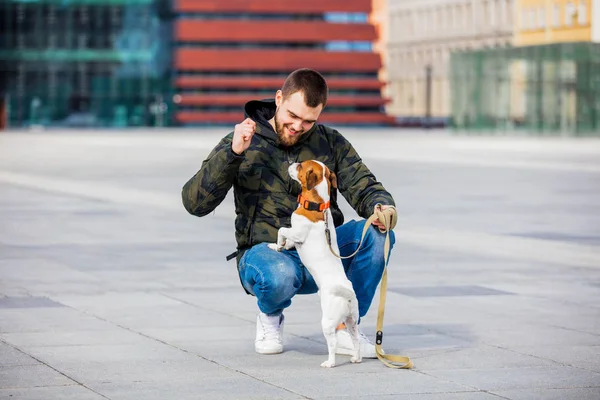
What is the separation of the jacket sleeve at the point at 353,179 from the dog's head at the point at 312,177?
60 centimetres

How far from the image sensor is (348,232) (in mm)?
7207

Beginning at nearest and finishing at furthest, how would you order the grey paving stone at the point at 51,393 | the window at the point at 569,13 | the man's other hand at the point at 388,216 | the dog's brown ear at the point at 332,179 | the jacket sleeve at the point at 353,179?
the grey paving stone at the point at 51,393 < the dog's brown ear at the point at 332,179 < the man's other hand at the point at 388,216 < the jacket sleeve at the point at 353,179 < the window at the point at 569,13

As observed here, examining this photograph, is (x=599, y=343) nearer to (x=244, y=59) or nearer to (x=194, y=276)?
(x=194, y=276)

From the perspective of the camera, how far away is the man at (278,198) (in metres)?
7.04

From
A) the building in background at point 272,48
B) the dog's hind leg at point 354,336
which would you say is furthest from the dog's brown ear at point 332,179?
the building in background at point 272,48

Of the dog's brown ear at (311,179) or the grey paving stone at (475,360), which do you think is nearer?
the dog's brown ear at (311,179)

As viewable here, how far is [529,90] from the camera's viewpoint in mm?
69625

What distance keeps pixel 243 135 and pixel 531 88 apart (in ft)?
210

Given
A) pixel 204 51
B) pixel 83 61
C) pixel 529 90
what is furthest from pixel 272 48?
pixel 529 90

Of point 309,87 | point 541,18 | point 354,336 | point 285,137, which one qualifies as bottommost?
point 354,336

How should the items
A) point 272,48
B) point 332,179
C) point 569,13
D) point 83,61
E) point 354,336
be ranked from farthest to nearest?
point 272,48, point 83,61, point 569,13, point 354,336, point 332,179

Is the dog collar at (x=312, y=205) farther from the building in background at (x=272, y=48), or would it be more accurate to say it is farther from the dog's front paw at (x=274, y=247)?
the building in background at (x=272, y=48)

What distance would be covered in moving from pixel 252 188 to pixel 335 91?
10127 centimetres

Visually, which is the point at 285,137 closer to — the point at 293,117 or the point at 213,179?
the point at 293,117
